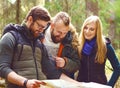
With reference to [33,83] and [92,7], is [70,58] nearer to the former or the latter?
[33,83]

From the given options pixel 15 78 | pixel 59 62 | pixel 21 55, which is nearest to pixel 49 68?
pixel 59 62

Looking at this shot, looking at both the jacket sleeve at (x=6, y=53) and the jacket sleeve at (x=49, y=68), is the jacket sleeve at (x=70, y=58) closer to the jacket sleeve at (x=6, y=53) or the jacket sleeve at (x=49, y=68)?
the jacket sleeve at (x=49, y=68)

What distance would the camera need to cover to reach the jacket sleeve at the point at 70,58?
4230 millimetres

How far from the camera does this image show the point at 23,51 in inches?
140

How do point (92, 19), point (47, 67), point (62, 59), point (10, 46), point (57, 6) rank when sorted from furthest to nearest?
point (57, 6) < point (92, 19) < point (62, 59) < point (47, 67) < point (10, 46)

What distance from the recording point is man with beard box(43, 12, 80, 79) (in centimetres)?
415

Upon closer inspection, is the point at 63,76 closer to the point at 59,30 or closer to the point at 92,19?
the point at 59,30

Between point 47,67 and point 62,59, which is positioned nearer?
point 47,67

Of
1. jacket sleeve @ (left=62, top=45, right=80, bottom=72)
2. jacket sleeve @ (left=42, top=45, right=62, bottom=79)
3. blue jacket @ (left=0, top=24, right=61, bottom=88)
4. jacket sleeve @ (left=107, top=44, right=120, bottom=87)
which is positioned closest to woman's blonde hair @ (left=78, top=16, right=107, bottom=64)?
jacket sleeve @ (left=107, top=44, right=120, bottom=87)

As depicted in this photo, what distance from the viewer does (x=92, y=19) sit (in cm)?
464

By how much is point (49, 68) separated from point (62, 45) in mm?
416

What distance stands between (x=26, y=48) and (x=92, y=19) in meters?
1.35

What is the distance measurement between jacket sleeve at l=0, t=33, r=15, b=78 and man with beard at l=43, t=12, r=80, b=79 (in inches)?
30.7

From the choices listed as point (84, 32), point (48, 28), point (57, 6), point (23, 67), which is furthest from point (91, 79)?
point (57, 6)
